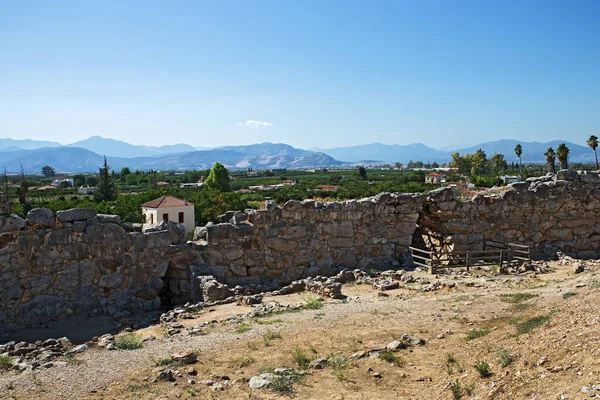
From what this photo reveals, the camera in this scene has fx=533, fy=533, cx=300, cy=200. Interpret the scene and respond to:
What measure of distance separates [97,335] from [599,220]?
14.3m

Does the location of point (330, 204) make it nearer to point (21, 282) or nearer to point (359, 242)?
point (359, 242)

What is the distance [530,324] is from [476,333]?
2.54ft

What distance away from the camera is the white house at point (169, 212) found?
43875mm

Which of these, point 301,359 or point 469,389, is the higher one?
point 469,389

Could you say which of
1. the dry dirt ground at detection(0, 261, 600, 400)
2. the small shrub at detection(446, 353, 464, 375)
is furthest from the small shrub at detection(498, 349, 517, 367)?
the small shrub at detection(446, 353, 464, 375)

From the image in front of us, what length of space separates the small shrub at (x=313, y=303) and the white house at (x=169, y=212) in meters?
34.2

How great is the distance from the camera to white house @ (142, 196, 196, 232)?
43.9 metres

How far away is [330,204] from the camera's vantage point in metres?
14.2

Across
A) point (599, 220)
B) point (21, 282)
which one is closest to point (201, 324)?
point (21, 282)

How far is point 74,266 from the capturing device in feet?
37.4

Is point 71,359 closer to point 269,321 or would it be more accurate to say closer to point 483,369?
point 269,321

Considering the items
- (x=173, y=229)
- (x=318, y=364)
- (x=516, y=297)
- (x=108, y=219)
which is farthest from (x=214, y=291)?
(x=516, y=297)

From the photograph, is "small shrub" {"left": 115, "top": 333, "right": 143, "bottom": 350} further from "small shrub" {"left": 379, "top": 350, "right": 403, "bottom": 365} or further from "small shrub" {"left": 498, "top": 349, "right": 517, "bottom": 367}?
"small shrub" {"left": 498, "top": 349, "right": 517, "bottom": 367}

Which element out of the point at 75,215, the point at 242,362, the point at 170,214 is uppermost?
the point at 75,215
